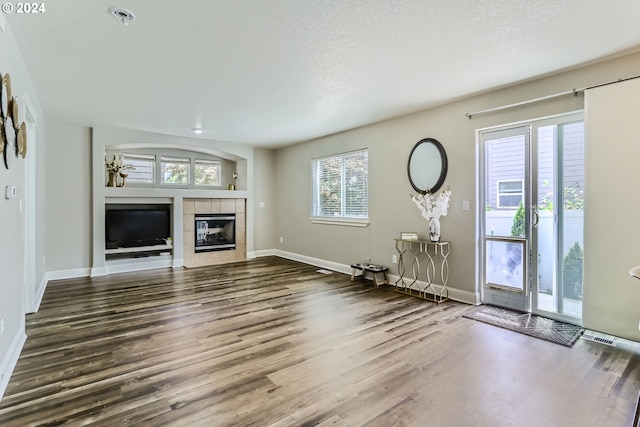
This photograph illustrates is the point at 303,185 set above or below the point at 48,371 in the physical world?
above

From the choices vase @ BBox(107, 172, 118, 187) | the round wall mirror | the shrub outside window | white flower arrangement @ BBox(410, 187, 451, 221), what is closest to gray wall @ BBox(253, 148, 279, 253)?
vase @ BBox(107, 172, 118, 187)

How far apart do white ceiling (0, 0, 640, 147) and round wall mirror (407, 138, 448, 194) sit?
56cm

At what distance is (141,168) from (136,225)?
114 centimetres

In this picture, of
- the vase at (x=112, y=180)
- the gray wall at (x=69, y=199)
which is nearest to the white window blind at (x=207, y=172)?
the vase at (x=112, y=180)

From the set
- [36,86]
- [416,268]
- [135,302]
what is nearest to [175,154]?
[36,86]

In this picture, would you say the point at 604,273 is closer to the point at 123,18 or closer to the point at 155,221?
the point at 123,18

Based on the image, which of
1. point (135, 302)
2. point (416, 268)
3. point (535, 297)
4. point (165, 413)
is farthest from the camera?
point (416, 268)

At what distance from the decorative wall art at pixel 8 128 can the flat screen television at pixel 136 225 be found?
11.6 feet

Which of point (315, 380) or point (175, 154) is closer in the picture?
point (315, 380)

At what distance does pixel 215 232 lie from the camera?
6.87 metres

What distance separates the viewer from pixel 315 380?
2232mm

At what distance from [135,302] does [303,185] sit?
12.4 ft

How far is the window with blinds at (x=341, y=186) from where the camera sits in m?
5.47

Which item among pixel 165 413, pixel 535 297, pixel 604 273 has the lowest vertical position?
pixel 165 413
